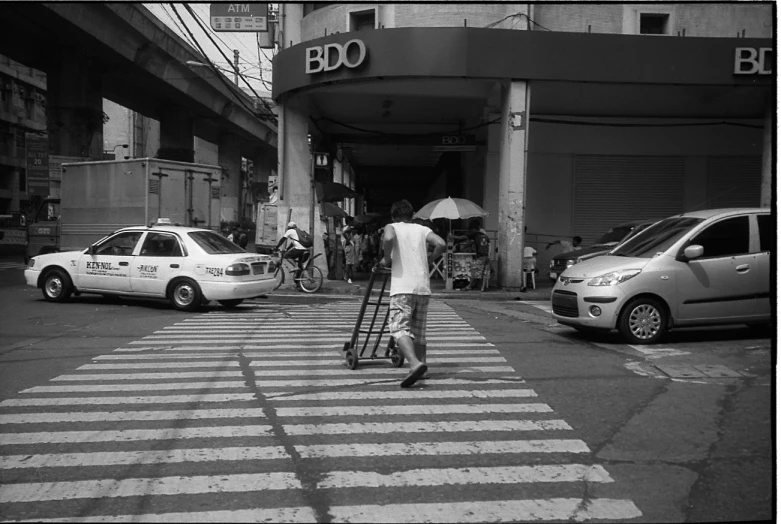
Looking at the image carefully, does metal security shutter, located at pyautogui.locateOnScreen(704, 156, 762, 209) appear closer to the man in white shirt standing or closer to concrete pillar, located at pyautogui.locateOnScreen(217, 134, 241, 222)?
the man in white shirt standing

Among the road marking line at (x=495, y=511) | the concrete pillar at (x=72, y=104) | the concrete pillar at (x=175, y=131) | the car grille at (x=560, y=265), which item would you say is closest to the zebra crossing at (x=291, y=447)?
the road marking line at (x=495, y=511)

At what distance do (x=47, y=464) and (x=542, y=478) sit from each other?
3289mm

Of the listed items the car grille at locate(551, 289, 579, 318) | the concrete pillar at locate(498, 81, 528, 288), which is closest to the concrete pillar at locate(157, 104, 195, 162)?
the concrete pillar at locate(498, 81, 528, 288)

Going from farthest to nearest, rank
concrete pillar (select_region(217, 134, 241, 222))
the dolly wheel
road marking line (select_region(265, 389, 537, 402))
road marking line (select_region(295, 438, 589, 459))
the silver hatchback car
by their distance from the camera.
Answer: concrete pillar (select_region(217, 134, 241, 222)), the silver hatchback car, the dolly wheel, road marking line (select_region(265, 389, 537, 402)), road marking line (select_region(295, 438, 589, 459))

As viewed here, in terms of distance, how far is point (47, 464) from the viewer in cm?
488

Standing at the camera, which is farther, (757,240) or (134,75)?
(134,75)

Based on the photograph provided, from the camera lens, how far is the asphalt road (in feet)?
13.8

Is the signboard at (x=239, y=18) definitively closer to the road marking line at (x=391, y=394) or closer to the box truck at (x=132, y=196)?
the box truck at (x=132, y=196)

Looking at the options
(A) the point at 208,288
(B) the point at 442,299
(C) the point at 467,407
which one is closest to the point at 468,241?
(B) the point at 442,299

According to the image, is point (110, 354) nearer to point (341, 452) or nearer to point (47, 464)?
point (47, 464)

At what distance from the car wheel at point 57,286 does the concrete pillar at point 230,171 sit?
38041mm

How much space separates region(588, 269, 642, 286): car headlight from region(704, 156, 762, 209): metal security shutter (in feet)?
52.0

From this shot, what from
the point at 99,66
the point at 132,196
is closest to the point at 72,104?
the point at 99,66

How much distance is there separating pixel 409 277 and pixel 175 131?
39.7m
